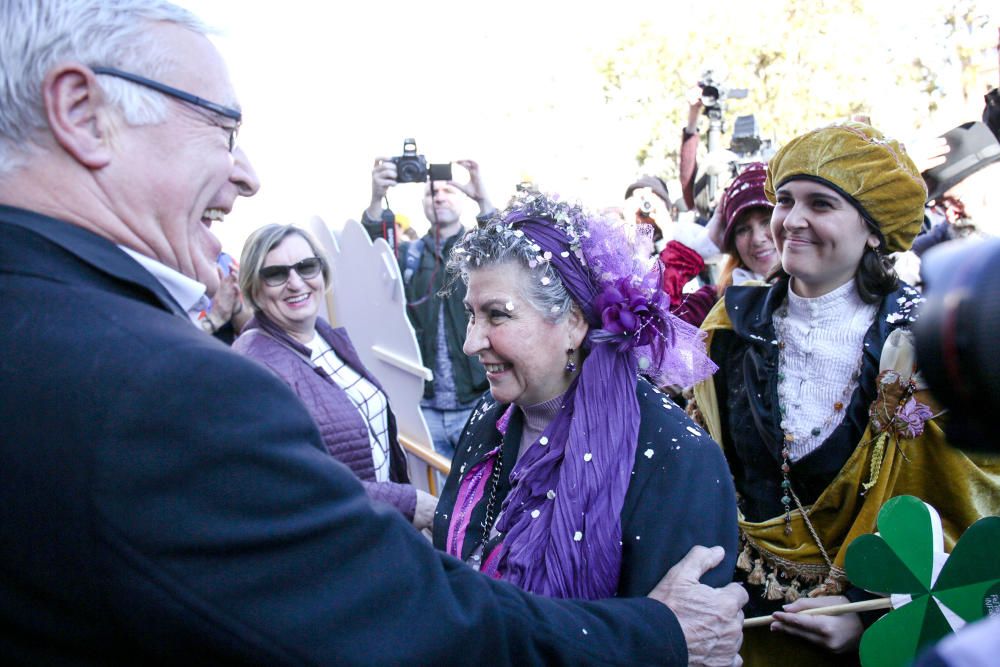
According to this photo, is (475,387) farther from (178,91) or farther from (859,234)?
(178,91)

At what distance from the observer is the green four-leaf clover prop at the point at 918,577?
1.68m

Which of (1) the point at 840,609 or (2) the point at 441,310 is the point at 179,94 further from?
(2) the point at 441,310

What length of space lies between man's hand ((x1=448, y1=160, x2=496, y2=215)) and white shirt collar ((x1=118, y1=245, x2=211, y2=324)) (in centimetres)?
365

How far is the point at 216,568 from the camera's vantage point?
0.99m

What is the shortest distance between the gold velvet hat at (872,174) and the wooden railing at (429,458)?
235 centimetres

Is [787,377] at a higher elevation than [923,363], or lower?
lower

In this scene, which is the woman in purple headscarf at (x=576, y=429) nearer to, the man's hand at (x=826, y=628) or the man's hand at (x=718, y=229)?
the man's hand at (x=826, y=628)

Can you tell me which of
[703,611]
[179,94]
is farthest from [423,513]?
[179,94]

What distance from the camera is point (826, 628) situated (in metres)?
2.22

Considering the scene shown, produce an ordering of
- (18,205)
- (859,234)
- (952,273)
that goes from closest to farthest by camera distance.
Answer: (952,273) < (18,205) < (859,234)

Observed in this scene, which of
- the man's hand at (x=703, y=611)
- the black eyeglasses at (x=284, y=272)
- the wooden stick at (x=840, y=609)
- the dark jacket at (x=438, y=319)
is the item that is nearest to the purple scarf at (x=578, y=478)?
the man's hand at (x=703, y=611)

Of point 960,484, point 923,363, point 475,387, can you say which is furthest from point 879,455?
point 475,387

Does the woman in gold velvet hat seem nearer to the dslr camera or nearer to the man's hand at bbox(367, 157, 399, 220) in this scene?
the dslr camera

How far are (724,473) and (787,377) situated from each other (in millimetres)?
829
